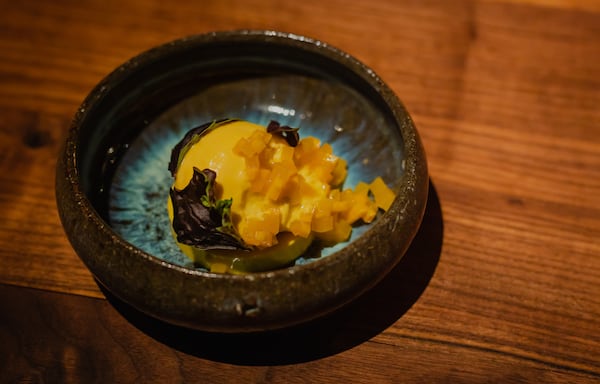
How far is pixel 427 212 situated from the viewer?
4.54 ft

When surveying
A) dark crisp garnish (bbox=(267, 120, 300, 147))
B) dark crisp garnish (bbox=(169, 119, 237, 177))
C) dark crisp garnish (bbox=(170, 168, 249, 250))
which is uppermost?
dark crisp garnish (bbox=(267, 120, 300, 147))

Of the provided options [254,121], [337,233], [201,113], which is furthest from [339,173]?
[201,113]

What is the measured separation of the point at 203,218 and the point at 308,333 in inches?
12.2

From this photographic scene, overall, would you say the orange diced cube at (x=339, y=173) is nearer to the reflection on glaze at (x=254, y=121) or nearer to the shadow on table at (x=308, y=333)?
the reflection on glaze at (x=254, y=121)

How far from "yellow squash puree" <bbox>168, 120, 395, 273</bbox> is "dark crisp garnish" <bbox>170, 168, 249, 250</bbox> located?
0.04 metres

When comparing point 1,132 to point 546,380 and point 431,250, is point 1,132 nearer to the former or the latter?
point 431,250

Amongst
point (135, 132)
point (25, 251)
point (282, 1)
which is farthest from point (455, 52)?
point (25, 251)

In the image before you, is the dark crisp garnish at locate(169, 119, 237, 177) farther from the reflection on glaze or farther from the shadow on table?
the shadow on table

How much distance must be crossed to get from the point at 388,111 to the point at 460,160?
1.06 ft

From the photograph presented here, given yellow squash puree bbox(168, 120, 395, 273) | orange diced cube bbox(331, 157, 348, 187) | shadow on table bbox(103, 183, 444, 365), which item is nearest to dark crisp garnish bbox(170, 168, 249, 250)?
yellow squash puree bbox(168, 120, 395, 273)

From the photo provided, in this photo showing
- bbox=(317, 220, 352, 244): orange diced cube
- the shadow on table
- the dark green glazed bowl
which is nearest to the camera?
the dark green glazed bowl

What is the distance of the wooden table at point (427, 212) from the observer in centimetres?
113

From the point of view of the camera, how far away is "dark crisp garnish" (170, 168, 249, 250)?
3.68ft

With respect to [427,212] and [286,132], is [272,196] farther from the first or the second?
[427,212]
